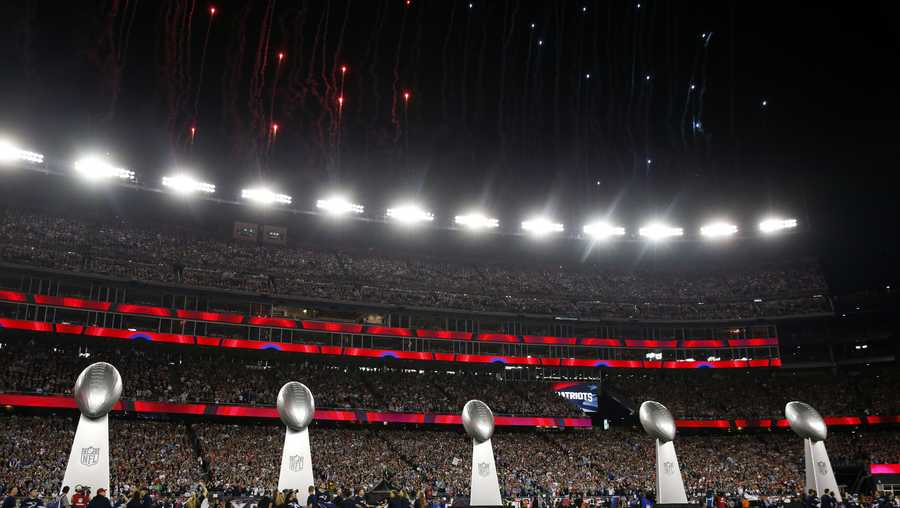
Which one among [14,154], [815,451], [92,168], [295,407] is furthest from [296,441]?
[14,154]

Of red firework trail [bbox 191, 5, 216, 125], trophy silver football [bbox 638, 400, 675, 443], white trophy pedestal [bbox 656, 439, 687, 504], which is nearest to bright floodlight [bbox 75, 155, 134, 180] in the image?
red firework trail [bbox 191, 5, 216, 125]

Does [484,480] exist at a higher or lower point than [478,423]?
lower

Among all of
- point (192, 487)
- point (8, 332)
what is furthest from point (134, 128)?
point (192, 487)

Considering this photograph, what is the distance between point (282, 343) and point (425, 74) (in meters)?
21.9

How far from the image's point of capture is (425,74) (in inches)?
1572

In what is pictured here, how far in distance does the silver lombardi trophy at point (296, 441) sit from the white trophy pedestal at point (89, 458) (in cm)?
461

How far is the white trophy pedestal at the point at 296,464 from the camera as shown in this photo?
61.6 ft

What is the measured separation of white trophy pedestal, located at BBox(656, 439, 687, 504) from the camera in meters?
23.2

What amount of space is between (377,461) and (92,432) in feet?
84.6

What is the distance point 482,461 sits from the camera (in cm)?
2303

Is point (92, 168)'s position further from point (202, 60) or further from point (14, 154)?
point (202, 60)

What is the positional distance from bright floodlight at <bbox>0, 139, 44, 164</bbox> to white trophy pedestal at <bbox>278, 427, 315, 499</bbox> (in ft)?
128

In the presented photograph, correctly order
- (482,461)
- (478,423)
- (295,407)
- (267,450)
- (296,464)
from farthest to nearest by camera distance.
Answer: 1. (267,450)
2. (478,423)
3. (482,461)
4. (295,407)
5. (296,464)

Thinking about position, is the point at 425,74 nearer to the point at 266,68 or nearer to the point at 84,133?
the point at 266,68
